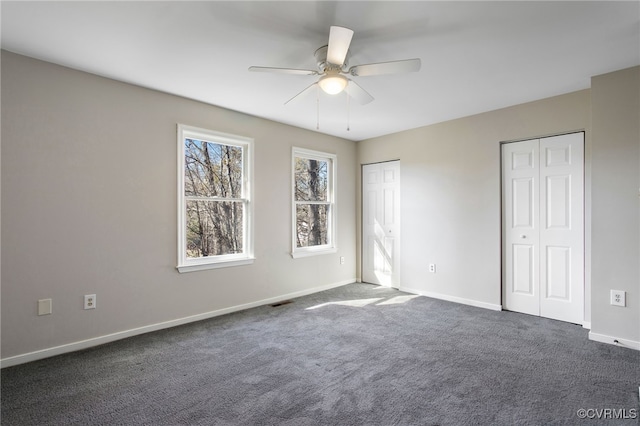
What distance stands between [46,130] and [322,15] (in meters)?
2.43

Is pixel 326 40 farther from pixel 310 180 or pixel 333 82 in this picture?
pixel 310 180

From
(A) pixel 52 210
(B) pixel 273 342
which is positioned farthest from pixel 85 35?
(B) pixel 273 342

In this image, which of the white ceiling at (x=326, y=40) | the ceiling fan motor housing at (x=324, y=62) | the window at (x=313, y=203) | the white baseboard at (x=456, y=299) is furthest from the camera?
the window at (x=313, y=203)

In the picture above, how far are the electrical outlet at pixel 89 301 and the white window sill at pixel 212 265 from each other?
766 millimetres

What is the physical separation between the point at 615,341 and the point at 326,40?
11.7 feet

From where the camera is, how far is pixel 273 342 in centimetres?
295

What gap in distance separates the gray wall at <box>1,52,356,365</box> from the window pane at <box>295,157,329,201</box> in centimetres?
113

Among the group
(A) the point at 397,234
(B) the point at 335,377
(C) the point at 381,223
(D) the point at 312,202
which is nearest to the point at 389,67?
(B) the point at 335,377

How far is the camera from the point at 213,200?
374 centimetres

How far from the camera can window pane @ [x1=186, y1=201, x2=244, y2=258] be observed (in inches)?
142

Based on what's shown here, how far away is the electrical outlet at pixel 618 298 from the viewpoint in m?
2.78

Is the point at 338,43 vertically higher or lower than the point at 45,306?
higher

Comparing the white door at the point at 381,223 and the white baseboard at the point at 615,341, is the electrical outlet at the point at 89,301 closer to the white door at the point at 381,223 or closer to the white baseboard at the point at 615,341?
the white door at the point at 381,223

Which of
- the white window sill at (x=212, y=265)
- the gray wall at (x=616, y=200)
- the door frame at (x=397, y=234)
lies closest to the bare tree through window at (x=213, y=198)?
→ the white window sill at (x=212, y=265)
